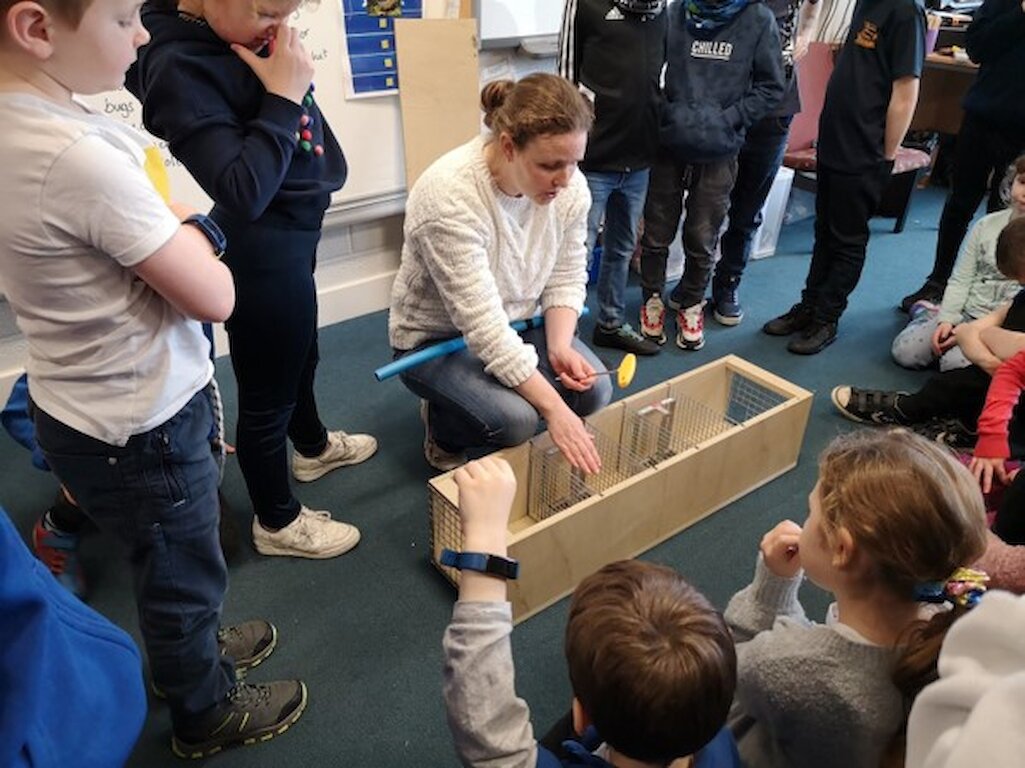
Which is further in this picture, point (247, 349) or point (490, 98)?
point (490, 98)

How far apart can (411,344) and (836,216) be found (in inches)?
58.7

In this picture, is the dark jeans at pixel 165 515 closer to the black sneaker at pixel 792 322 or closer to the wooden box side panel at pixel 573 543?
the wooden box side panel at pixel 573 543

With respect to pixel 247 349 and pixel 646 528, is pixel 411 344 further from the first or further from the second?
pixel 646 528

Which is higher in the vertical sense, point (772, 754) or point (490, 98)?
point (490, 98)

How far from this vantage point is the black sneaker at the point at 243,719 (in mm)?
1231

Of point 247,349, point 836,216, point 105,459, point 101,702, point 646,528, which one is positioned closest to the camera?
point 101,702

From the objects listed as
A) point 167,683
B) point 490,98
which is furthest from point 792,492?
point 167,683

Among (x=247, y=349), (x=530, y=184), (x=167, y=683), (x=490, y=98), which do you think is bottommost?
(x=167, y=683)

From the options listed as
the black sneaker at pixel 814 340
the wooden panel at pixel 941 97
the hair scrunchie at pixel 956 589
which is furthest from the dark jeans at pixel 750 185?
the hair scrunchie at pixel 956 589

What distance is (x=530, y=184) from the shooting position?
152cm

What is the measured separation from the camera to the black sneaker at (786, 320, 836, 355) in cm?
258

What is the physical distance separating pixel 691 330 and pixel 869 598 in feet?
5.79

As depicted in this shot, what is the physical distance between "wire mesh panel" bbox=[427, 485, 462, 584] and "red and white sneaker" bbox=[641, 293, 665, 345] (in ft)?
4.20

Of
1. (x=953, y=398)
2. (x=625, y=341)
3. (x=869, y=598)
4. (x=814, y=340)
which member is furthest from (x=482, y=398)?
(x=814, y=340)
